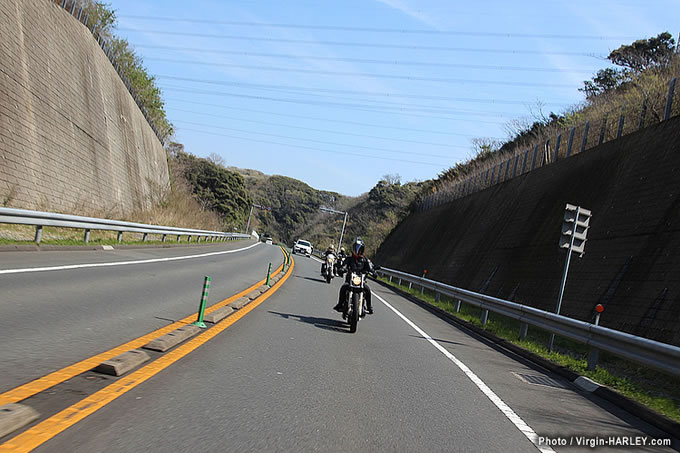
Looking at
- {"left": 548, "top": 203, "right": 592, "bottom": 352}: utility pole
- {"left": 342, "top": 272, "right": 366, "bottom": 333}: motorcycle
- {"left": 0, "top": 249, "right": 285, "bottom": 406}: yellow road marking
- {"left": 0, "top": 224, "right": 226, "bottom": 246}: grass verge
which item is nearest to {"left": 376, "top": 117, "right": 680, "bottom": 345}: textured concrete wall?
{"left": 548, "top": 203, "right": 592, "bottom": 352}: utility pole

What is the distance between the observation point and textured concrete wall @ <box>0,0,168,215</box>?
18625mm

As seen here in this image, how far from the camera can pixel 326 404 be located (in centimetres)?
555

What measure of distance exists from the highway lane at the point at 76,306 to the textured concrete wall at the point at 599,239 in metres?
9.18

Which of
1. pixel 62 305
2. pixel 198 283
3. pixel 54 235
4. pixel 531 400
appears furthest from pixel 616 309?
pixel 54 235

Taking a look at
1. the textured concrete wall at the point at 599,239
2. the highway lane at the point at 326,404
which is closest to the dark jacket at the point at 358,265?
the highway lane at the point at 326,404

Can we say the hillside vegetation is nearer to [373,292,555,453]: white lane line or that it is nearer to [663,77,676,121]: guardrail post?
[663,77,676,121]: guardrail post

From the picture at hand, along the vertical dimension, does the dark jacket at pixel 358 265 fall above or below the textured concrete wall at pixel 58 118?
below

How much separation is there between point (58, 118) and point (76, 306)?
1651 centimetres

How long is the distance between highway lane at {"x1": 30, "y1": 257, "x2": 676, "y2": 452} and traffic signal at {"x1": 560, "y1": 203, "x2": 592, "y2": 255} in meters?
4.42

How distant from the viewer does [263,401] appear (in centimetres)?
535

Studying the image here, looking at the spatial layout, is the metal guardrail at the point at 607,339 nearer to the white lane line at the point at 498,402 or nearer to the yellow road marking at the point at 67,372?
the white lane line at the point at 498,402

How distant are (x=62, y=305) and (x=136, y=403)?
4483 millimetres

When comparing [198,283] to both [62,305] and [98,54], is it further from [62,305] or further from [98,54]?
[98,54]

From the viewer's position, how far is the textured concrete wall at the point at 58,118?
1862 centimetres
